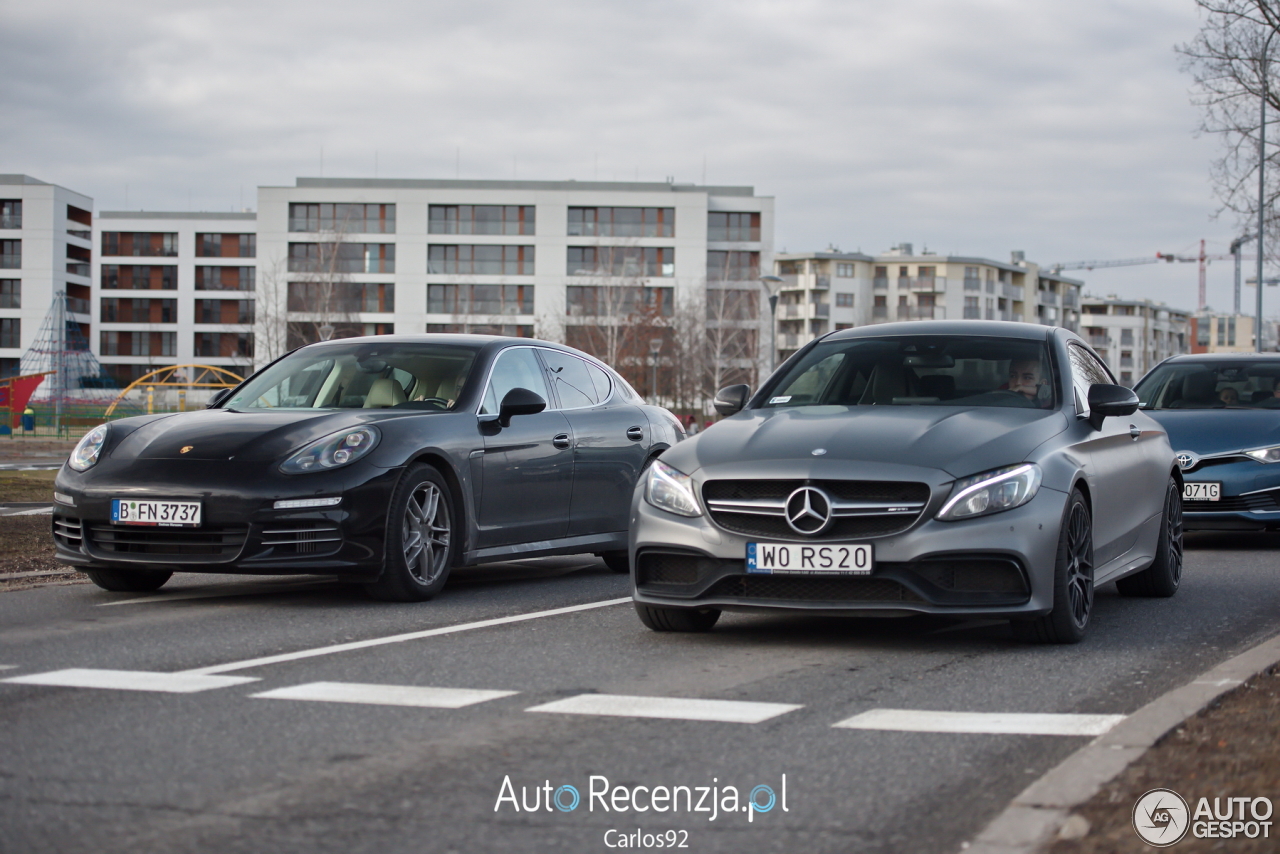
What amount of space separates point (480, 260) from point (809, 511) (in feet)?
299

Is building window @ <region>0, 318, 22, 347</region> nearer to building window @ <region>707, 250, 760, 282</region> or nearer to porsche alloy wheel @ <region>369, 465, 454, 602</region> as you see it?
building window @ <region>707, 250, 760, 282</region>

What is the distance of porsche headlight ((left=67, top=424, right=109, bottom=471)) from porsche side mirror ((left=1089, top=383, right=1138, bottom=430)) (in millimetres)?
5206

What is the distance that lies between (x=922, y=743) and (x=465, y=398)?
4.88m

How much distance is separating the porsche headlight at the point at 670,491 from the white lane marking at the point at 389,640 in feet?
3.77

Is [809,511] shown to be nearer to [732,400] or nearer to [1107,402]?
[732,400]

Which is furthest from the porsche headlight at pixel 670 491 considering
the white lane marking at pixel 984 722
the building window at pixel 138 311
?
the building window at pixel 138 311

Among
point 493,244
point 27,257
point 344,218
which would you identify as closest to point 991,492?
point 493,244

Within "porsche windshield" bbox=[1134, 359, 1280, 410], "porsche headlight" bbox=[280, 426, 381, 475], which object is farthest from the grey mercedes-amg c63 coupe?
"porsche windshield" bbox=[1134, 359, 1280, 410]

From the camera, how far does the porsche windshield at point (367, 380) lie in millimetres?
8969

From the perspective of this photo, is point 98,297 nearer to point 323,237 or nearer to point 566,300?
point 323,237

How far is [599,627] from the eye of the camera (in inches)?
287

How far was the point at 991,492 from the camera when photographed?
6.27 m

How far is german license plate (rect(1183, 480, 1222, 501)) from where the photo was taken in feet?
38.6

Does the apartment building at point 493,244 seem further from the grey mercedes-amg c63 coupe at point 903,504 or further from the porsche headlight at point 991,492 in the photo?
the porsche headlight at point 991,492
